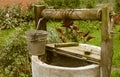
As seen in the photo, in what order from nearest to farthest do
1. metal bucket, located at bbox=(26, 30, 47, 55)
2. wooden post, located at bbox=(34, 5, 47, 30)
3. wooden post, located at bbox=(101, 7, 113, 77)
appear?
wooden post, located at bbox=(101, 7, 113, 77) < metal bucket, located at bbox=(26, 30, 47, 55) < wooden post, located at bbox=(34, 5, 47, 30)

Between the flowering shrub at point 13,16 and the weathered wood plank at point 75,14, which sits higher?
the weathered wood plank at point 75,14

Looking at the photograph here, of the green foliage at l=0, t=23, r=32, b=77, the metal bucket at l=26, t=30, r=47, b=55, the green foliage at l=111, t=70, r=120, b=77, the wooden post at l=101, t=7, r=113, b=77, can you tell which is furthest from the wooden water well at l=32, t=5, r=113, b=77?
the green foliage at l=111, t=70, r=120, b=77

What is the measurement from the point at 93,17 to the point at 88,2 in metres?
8.68

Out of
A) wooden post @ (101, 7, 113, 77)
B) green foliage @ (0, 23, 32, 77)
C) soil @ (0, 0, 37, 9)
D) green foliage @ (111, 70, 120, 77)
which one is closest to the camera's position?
wooden post @ (101, 7, 113, 77)

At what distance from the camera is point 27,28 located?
19.7 ft

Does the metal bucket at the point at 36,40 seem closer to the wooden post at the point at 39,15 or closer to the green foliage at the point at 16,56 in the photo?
the wooden post at the point at 39,15

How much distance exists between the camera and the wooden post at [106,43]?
132 inches

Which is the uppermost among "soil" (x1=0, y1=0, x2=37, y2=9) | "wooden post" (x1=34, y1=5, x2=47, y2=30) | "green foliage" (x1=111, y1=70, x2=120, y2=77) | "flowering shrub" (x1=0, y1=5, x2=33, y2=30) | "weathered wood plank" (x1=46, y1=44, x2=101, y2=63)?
"wooden post" (x1=34, y1=5, x2=47, y2=30)

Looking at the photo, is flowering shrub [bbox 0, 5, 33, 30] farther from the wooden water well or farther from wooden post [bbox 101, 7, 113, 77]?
wooden post [bbox 101, 7, 113, 77]

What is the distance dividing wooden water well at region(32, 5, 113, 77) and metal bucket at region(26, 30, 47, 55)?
13 centimetres

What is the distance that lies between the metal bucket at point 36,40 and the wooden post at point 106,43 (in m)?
0.69

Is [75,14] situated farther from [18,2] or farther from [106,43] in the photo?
[18,2]

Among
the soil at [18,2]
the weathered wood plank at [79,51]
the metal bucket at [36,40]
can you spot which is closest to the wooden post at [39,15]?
the weathered wood plank at [79,51]

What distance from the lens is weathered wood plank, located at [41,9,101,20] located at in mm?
3449
